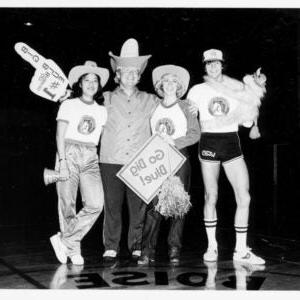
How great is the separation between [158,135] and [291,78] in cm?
316

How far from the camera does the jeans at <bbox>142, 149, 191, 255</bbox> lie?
3.44 meters

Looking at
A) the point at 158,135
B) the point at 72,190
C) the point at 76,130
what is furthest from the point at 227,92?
the point at 72,190

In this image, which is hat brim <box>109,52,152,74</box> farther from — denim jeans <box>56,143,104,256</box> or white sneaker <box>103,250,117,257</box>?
white sneaker <box>103,250,117,257</box>

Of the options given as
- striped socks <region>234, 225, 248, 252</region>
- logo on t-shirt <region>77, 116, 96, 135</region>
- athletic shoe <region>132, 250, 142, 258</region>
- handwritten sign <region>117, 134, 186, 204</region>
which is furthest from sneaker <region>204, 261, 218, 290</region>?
logo on t-shirt <region>77, 116, 96, 135</region>

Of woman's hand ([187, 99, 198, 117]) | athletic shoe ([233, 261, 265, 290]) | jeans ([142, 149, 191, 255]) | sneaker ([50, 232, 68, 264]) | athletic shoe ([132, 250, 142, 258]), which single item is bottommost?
athletic shoe ([233, 261, 265, 290])

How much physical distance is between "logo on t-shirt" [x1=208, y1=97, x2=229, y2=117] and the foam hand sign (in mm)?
1239

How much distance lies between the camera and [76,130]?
342 centimetres

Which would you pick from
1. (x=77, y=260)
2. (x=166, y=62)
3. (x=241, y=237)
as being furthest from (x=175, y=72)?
(x=166, y=62)

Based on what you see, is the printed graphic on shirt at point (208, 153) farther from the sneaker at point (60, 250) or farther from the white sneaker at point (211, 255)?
the sneaker at point (60, 250)

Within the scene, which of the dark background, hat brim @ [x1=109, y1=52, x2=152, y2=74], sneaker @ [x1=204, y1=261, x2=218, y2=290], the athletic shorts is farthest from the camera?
the dark background

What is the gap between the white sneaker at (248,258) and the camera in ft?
11.1

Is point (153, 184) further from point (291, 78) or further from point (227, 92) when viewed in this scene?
point (291, 78)

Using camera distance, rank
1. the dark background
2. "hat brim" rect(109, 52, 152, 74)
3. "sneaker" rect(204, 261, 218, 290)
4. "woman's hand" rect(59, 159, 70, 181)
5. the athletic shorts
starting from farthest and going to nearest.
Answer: the dark background, "hat brim" rect(109, 52, 152, 74), the athletic shorts, "woman's hand" rect(59, 159, 70, 181), "sneaker" rect(204, 261, 218, 290)

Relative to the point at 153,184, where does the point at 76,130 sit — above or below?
above
